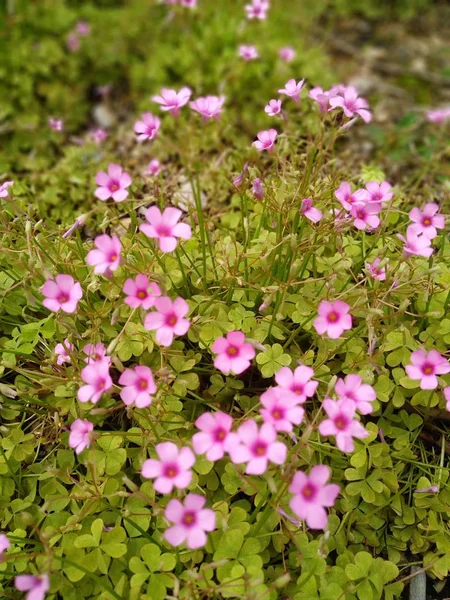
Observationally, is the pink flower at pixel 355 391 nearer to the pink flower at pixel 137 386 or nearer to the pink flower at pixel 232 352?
the pink flower at pixel 232 352

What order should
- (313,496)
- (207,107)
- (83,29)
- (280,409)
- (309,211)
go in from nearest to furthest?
(313,496) < (280,409) < (309,211) < (207,107) < (83,29)

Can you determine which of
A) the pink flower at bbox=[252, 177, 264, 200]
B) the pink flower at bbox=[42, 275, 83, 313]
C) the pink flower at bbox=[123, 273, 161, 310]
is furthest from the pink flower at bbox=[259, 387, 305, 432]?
the pink flower at bbox=[252, 177, 264, 200]

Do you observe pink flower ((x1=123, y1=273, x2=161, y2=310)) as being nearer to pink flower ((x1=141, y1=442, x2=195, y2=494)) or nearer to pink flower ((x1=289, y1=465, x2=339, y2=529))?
pink flower ((x1=141, y1=442, x2=195, y2=494))

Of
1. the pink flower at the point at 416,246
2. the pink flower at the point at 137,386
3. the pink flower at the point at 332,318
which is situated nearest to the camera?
the pink flower at the point at 137,386

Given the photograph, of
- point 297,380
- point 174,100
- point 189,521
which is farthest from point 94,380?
point 174,100

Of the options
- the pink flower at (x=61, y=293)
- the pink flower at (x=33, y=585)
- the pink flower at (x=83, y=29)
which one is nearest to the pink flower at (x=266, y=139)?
the pink flower at (x=61, y=293)

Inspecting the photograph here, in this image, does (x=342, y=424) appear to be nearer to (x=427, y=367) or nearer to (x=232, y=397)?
(x=427, y=367)
